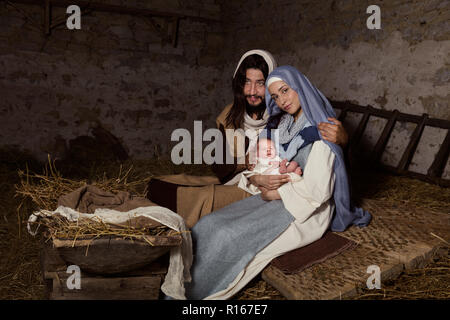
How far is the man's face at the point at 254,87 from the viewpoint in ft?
10.7

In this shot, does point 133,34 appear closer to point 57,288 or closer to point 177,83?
point 177,83

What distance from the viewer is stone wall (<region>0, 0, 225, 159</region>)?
19.6 ft

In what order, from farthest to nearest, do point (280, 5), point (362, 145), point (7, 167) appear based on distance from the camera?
point (280, 5) → point (7, 167) → point (362, 145)

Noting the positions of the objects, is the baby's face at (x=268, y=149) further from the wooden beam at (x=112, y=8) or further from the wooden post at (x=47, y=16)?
the wooden post at (x=47, y=16)

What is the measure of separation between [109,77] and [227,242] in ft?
16.1

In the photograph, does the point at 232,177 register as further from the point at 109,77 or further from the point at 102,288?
the point at 109,77

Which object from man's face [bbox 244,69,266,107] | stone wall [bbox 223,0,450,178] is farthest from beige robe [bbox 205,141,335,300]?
stone wall [bbox 223,0,450,178]

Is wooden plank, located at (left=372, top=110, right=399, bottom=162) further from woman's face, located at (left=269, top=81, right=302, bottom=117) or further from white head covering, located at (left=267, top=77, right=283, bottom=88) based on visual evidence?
white head covering, located at (left=267, top=77, right=283, bottom=88)

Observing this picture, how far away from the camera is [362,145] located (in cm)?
463

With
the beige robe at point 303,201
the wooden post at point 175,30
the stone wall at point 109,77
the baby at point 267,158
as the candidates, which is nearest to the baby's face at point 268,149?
the baby at point 267,158

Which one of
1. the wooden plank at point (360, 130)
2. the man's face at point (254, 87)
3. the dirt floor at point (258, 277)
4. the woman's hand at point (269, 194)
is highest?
the man's face at point (254, 87)

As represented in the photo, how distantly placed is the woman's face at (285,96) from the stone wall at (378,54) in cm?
203

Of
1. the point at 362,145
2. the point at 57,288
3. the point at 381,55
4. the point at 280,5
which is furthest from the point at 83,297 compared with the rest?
the point at 280,5

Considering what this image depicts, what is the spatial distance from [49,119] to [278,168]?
→ 481 centimetres
